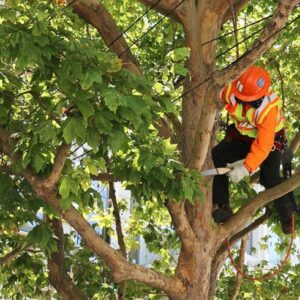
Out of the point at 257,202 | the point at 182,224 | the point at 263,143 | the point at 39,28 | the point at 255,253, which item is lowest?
the point at 182,224

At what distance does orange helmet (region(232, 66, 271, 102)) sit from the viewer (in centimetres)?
621

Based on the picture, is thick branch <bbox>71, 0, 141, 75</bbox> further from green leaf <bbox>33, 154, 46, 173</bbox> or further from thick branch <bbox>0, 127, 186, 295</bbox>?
green leaf <bbox>33, 154, 46, 173</bbox>

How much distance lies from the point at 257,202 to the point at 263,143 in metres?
0.57

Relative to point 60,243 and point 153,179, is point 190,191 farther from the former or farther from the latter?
point 60,243

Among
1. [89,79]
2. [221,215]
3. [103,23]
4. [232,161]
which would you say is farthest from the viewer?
[103,23]

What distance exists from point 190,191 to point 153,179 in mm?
324

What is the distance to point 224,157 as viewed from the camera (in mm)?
6875

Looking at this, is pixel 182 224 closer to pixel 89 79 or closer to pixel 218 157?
pixel 218 157

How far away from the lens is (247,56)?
545 centimetres

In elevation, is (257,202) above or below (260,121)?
below

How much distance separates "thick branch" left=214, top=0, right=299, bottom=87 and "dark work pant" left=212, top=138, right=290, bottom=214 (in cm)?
134

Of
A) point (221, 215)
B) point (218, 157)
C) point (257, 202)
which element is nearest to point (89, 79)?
point (257, 202)

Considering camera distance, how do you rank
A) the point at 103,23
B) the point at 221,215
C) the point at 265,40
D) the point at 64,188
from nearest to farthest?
the point at 64,188, the point at 265,40, the point at 221,215, the point at 103,23

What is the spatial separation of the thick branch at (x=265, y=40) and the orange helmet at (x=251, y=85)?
23.9 inches
